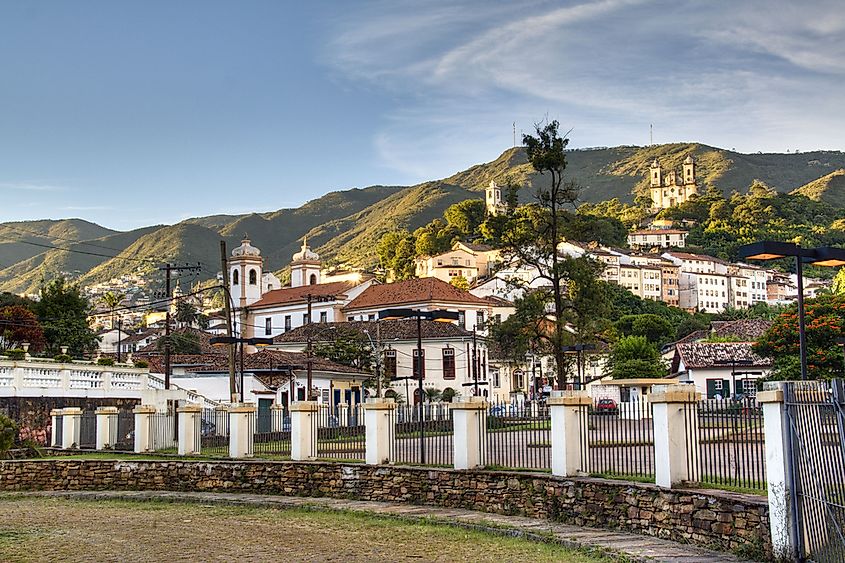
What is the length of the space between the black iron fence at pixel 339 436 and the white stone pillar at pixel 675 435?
917cm

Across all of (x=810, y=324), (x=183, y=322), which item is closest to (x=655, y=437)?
(x=810, y=324)

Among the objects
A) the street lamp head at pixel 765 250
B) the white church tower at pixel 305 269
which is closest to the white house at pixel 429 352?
the white church tower at pixel 305 269

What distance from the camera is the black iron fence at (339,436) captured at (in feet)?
75.5

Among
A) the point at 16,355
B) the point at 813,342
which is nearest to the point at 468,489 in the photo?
the point at 16,355

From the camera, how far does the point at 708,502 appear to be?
1304 centimetres

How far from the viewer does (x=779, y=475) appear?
1147 cm

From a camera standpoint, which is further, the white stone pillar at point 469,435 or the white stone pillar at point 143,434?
the white stone pillar at point 143,434

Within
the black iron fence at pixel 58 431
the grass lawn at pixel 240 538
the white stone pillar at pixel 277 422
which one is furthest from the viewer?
the black iron fence at pixel 58 431

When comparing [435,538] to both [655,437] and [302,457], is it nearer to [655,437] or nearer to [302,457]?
[655,437]

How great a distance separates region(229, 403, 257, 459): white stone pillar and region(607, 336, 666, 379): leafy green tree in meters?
44.4

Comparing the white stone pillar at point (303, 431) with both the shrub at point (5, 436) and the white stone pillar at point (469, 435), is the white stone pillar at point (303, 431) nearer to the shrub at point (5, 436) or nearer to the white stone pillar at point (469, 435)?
the white stone pillar at point (469, 435)

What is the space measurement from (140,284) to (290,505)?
604 ft

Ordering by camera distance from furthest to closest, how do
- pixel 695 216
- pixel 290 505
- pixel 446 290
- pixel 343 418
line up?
pixel 695 216 → pixel 446 290 → pixel 343 418 → pixel 290 505

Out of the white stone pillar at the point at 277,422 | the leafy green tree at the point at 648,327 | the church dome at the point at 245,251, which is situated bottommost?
the white stone pillar at the point at 277,422
